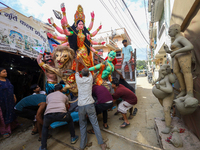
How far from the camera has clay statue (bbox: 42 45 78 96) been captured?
304 cm

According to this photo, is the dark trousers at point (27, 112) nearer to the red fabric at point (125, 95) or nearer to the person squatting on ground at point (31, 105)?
the person squatting on ground at point (31, 105)

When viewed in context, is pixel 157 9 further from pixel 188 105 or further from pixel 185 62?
pixel 188 105

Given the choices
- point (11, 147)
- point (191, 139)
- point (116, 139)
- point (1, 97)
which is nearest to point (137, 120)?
point (116, 139)

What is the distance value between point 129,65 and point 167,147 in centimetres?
391

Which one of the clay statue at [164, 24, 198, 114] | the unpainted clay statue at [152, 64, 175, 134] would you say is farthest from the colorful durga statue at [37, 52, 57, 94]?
the clay statue at [164, 24, 198, 114]

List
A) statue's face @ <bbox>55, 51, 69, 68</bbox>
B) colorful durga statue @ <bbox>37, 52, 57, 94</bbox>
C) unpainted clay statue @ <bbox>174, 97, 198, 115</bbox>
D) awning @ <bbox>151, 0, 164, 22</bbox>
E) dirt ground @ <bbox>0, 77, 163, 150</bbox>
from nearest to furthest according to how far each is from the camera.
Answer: unpainted clay statue @ <bbox>174, 97, 198, 115</bbox>, dirt ground @ <bbox>0, 77, 163, 150</bbox>, statue's face @ <bbox>55, 51, 69, 68</bbox>, colorful durga statue @ <bbox>37, 52, 57, 94</bbox>, awning @ <bbox>151, 0, 164, 22</bbox>

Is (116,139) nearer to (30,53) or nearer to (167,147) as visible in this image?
(167,147)

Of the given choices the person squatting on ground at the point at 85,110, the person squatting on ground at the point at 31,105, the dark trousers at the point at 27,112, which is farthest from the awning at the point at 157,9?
the dark trousers at the point at 27,112

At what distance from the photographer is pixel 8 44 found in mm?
3143

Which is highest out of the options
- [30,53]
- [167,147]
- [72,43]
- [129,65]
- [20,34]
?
[20,34]

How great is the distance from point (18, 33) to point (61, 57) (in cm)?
192

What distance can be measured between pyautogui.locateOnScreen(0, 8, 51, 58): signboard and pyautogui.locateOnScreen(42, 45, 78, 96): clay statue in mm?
1301

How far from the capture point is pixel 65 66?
322 cm

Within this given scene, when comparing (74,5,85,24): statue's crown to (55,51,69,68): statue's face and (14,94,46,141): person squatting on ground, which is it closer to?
(55,51,69,68): statue's face
